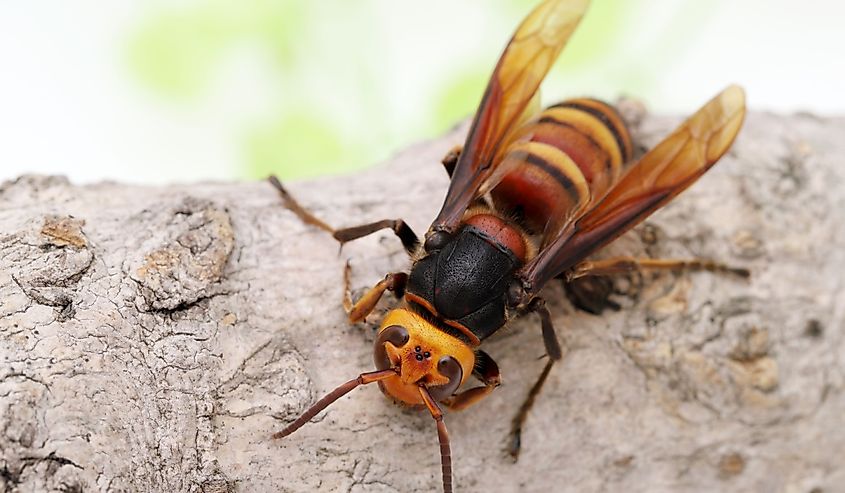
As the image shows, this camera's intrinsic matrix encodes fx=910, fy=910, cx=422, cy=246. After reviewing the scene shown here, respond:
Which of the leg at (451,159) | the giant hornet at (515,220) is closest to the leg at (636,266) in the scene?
the giant hornet at (515,220)

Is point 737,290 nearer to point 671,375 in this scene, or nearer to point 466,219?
point 671,375

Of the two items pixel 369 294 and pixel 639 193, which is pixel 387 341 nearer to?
pixel 369 294

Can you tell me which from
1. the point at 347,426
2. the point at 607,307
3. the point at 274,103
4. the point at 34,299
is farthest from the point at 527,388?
the point at 274,103

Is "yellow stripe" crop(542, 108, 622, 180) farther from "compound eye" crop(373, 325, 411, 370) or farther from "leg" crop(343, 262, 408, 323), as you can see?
"compound eye" crop(373, 325, 411, 370)

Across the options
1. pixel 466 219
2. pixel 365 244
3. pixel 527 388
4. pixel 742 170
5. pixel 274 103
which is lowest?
pixel 274 103

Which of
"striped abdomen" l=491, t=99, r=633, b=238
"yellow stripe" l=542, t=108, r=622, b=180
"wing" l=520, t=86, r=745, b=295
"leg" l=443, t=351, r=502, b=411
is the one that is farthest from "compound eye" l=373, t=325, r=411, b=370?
"yellow stripe" l=542, t=108, r=622, b=180

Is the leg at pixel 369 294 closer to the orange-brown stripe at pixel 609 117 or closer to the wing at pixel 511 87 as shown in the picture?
the wing at pixel 511 87

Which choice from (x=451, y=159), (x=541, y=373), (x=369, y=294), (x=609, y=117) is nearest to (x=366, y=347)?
(x=369, y=294)
